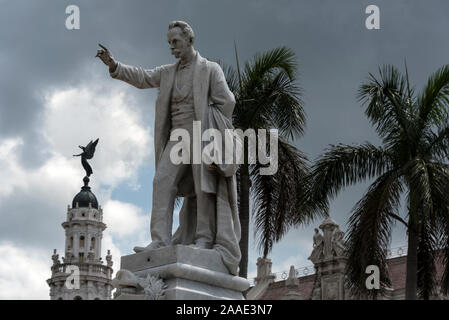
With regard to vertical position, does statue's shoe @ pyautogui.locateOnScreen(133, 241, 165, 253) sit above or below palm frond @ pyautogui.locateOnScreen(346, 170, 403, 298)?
below

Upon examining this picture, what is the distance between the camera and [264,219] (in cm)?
1852

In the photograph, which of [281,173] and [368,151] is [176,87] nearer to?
[368,151]

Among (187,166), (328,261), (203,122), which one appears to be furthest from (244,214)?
(328,261)

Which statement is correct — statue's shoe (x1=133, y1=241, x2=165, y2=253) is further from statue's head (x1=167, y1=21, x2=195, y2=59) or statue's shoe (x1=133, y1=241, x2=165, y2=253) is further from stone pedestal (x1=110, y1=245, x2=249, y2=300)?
statue's head (x1=167, y1=21, x2=195, y2=59)

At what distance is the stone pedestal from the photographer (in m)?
7.77

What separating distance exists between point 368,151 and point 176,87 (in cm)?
835

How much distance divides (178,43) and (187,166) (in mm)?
1408

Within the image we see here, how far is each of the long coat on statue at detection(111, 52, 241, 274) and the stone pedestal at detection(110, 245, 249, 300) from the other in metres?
0.20

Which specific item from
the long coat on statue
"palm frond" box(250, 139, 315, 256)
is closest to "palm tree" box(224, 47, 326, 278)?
"palm frond" box(250, 139, 315, 256)

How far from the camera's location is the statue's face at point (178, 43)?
8930 mm

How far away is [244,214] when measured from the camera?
55.9ft

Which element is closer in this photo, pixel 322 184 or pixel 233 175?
pixel 233 175

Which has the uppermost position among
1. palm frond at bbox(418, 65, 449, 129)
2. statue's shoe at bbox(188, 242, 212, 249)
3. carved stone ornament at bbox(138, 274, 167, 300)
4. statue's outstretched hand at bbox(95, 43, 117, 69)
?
palm frond at bbox(418, 65, 449, 129)
